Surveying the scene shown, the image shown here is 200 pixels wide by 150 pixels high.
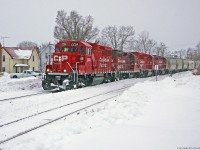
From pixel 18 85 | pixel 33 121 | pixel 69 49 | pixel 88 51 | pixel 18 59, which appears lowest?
pixel 33 121

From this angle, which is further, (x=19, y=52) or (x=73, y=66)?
(x=19, y=52)

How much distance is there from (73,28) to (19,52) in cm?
1942

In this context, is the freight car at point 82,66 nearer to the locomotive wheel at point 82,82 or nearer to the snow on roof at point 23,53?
the locomotive wheel at point 82,82

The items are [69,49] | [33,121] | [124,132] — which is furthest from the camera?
[69,49]

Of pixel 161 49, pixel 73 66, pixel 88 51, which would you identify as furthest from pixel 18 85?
pixel 161 49

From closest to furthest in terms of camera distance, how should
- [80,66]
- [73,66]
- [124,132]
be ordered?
[124,132], [80,66], [73,66]

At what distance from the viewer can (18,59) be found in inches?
2808

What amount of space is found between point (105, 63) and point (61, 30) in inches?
1473

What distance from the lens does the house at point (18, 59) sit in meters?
68.6

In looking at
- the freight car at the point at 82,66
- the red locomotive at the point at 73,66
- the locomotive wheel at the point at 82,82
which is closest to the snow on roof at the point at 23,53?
the freight car at the point at 82,66

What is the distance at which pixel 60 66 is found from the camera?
2128 cm

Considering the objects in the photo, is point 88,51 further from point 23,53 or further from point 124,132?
point 23,53

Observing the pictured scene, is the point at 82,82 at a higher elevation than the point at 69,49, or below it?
below

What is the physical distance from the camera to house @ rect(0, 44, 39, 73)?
6862 centimetres
